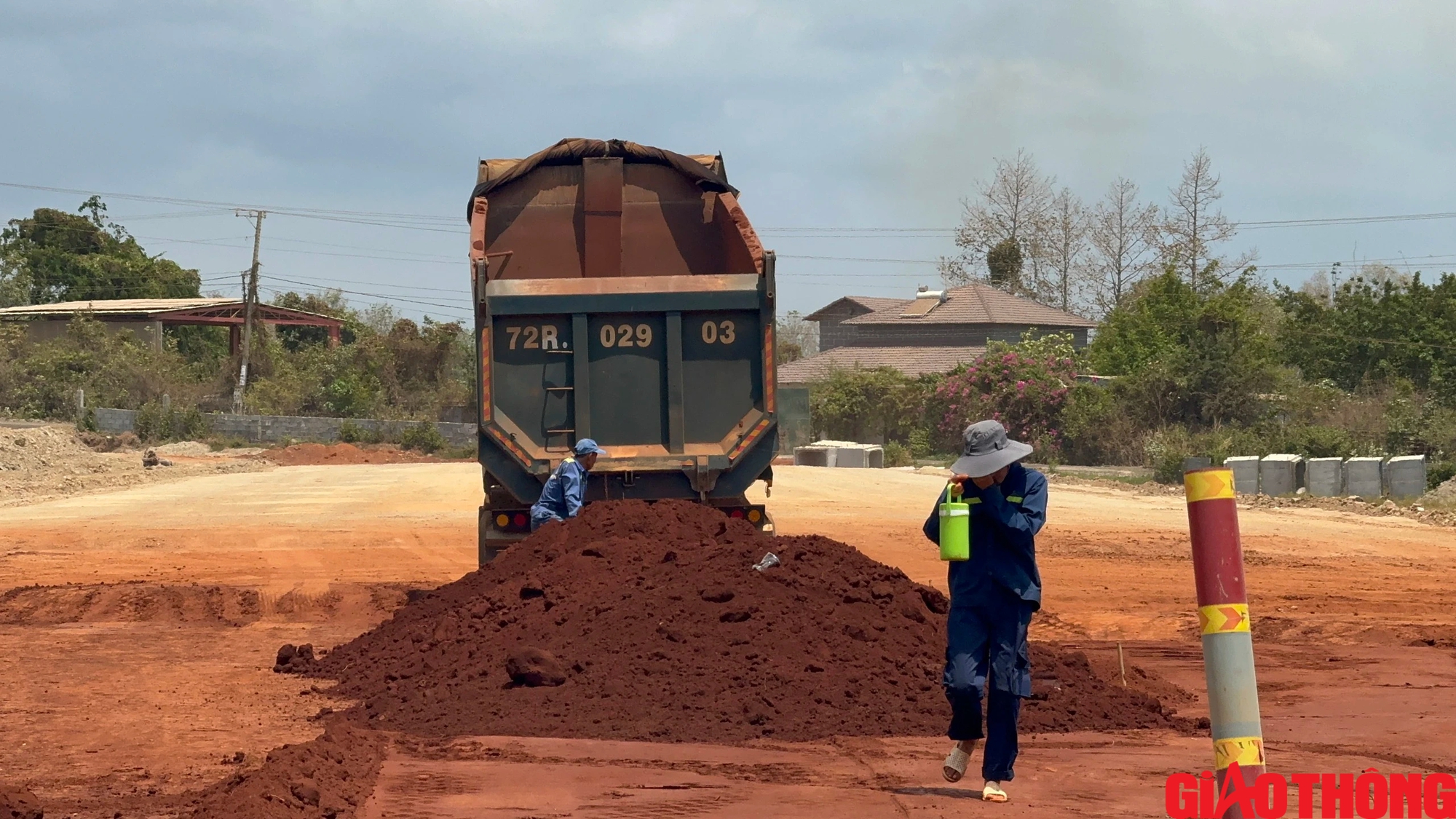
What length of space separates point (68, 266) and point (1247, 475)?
203ft

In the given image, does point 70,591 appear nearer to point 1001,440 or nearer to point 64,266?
point 1001,440

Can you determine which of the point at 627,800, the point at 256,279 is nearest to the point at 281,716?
the point at 627,800

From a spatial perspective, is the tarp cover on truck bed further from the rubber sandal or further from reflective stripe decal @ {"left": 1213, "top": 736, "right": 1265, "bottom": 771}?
reflective stripe decal @ {"left": 1213, "top": 736, "right": 1265, "bottom": 771}

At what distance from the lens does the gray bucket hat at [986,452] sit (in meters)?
5.71

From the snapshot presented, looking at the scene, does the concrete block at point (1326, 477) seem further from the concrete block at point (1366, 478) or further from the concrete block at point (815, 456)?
the concrete block at point (815, 456)

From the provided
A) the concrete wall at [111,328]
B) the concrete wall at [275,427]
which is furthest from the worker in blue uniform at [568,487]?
the concrete wall at [111,328]

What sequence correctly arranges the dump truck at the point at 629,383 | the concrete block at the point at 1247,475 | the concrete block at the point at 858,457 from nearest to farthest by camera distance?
the dump truck at the point at 629,383 → the concrete block at the point at 1247,475 → the concrete block at the point at 858,457

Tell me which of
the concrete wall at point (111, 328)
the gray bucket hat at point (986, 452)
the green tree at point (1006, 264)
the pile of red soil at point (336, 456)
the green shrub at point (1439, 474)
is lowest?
the pile of red soil at point (336, 456)

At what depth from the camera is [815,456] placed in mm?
37125

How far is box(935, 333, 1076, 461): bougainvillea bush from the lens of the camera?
126ft

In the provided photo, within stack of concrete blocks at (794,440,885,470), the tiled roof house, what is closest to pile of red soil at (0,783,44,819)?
stack of concrete blocks at (794,440,885,470)

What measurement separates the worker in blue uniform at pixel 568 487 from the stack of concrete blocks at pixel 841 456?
83.0ft

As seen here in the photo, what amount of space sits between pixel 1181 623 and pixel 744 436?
3.87 m

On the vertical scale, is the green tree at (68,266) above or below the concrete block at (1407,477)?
above
